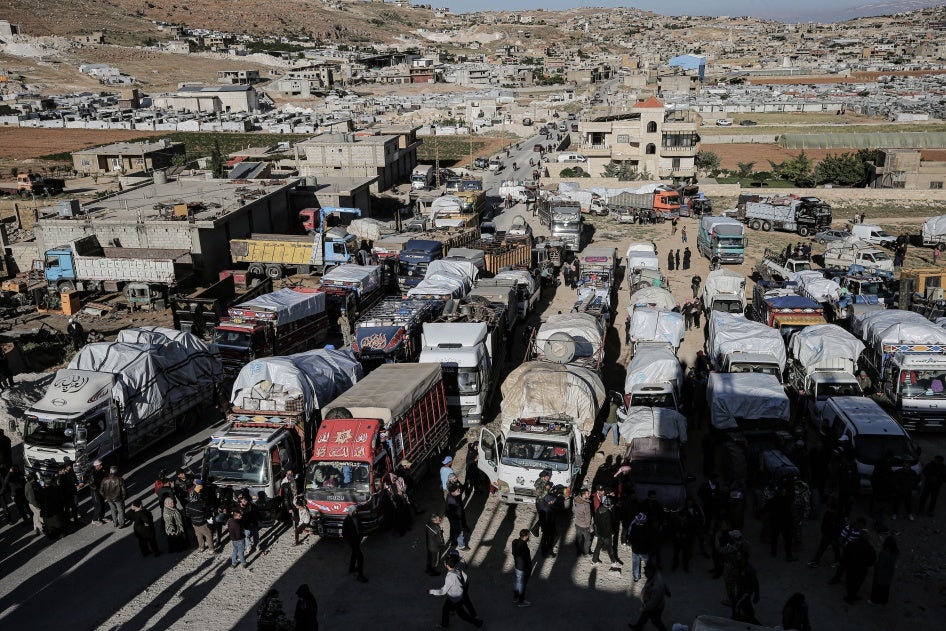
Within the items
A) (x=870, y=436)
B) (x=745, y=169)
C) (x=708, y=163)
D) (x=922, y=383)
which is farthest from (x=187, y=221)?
(x=745, y=169)

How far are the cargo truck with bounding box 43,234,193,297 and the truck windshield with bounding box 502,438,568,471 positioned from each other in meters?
21.7

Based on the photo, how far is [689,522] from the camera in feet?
43.4

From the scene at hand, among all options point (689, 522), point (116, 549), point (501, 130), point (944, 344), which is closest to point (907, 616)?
point (689, 522)

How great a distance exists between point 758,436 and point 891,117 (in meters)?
104

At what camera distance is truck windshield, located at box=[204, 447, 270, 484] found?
14.6m

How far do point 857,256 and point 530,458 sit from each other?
974 inches

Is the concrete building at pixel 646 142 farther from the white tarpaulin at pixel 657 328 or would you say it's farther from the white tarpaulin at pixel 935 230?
the white tarpaulin at pixel 657 328

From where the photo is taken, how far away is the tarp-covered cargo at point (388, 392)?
1490 cm

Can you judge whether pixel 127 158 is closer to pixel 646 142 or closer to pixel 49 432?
pixel 646 142

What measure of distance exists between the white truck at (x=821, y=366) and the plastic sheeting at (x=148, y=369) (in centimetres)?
1612

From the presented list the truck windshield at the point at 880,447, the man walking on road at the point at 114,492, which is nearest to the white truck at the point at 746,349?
the truck windshield at the point at 880,447

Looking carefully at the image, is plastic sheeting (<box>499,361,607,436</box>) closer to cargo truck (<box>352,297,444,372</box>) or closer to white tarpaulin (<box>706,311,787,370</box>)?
cargo truck (<box>352,297,444,372</box>)

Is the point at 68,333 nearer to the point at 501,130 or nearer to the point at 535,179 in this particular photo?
the point at 535,179

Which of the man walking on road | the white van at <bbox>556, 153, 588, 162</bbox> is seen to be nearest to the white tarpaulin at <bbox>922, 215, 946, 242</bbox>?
the white van at <bbox>556, 153, 588, 162</bbox>
